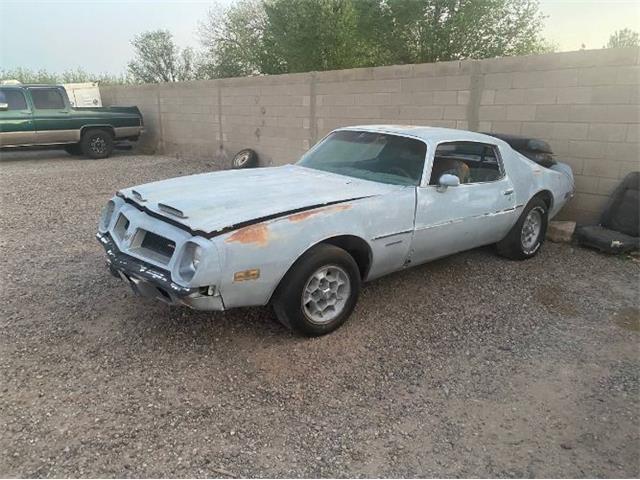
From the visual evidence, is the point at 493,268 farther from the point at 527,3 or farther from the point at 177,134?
the point at 527,3

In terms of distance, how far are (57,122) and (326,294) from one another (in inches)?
470

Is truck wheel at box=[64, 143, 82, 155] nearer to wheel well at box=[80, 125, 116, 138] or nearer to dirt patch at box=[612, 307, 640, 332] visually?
wheel well at box=[80, 125, 116, 138]

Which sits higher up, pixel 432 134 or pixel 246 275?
pixel 432 134

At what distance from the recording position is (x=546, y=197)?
5527 mm

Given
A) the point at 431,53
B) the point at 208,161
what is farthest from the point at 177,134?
the point at 431,53

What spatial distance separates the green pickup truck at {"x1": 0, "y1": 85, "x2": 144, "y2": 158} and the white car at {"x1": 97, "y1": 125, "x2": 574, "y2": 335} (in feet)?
34.0

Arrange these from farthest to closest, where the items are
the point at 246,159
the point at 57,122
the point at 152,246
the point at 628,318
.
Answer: the point at 57,122 < the point at 246,159 < the point at 628,318 < the point at 152,246

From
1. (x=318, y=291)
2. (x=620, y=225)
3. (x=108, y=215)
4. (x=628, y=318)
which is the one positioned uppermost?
(x=108, y=215)

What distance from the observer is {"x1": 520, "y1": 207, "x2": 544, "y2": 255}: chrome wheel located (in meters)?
5.37

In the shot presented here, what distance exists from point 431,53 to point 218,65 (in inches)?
493

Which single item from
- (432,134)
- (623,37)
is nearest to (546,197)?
(432,134)

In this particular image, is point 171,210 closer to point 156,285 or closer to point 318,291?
point 156,285

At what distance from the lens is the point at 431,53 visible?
1639 centimetres

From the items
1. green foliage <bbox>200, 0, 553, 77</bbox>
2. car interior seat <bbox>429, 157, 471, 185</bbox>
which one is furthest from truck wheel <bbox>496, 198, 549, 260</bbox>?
green foliage <bbox>200, 0, 553, 77</bbox>
